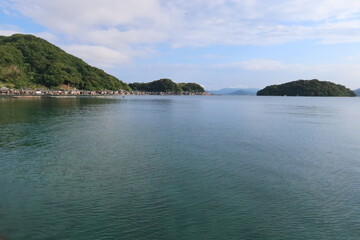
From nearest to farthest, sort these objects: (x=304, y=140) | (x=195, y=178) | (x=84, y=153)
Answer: (x=195, y=178), (x=84, y=153), (x=304, y=140)

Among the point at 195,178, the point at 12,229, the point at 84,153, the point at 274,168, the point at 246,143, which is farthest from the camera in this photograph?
the point at 246,143

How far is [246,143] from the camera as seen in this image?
34.7 m

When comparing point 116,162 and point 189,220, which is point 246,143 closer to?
point 116,162

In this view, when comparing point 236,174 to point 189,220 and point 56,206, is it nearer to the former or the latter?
point 189,220

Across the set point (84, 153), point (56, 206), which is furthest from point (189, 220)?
point (84, 153)

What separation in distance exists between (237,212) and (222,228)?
81.1 inches

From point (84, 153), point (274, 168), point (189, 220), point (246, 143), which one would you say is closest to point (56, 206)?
point (189, 220)

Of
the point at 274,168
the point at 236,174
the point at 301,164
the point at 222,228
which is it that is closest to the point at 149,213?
the point at 222,228

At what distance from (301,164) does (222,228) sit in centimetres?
1547

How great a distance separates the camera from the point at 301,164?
83.1 feet

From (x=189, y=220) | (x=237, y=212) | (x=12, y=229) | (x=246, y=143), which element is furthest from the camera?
(x=246, y=143)

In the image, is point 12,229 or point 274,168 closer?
point 12,229

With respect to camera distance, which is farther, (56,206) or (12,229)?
(56,206)

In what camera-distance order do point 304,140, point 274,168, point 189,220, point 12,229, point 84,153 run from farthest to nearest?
point 304,140
point 84,153
point 274,168
point 189,220
point 12,229
